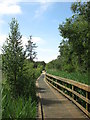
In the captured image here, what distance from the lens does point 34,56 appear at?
189 feet

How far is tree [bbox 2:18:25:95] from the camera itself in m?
7.82

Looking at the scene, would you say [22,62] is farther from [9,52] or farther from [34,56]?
[34,56]

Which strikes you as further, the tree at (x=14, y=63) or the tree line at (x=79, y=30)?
the tree line at (x=79, y=30)

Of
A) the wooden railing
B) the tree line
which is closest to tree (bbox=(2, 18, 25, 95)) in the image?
the wooden railing

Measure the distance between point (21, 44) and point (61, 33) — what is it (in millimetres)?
17178

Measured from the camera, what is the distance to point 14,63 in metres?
7.94

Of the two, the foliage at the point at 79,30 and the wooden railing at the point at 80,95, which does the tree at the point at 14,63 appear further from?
the foliage at the point at 79,30

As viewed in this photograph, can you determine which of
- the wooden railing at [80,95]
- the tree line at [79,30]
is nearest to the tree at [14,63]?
the wooden railing at [80,95]

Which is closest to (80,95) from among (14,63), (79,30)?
(14,63)

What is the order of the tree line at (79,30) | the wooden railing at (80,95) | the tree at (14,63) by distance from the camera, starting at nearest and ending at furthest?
the wooden railing at (80,95)
the tree at (14,63)
the tree line at (79,30)

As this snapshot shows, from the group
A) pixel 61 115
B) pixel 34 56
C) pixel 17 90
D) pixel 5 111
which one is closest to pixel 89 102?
pixel 61 115

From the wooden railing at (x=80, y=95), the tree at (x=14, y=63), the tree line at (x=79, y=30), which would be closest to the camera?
the wooden railing at (x=80, y=95)

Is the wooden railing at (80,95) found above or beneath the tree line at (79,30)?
beneath

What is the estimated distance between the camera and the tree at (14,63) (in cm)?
782
